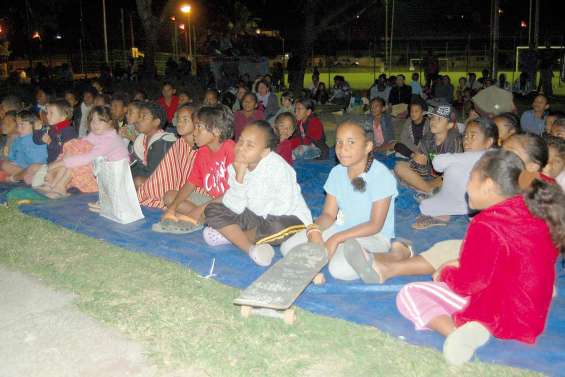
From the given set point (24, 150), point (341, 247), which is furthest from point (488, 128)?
point (24, 150)

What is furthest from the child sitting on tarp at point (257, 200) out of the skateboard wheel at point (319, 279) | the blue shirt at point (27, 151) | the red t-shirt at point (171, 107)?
the red t-shirt at point (171, 107)

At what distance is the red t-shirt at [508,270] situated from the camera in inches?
114

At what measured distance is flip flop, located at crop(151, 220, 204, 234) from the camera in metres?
5.21

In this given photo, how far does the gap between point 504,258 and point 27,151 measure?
20.3 ft

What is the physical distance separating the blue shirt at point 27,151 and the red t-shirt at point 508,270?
5779mm

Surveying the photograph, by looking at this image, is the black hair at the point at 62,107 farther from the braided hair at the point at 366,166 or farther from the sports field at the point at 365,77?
the sports field at the point at 365,77

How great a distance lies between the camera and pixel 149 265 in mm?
4500

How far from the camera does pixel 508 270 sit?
2902 mm

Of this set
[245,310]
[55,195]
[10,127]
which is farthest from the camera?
[10,127]

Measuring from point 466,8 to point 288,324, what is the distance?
52.9 metres

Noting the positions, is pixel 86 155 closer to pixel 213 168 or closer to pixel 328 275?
pixel 213 168

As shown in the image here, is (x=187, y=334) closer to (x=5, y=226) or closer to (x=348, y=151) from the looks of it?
(x=348, y=151)

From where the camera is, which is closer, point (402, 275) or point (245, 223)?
point (402, 275)

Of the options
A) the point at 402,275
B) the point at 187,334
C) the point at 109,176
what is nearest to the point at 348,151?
the point at 402,275
